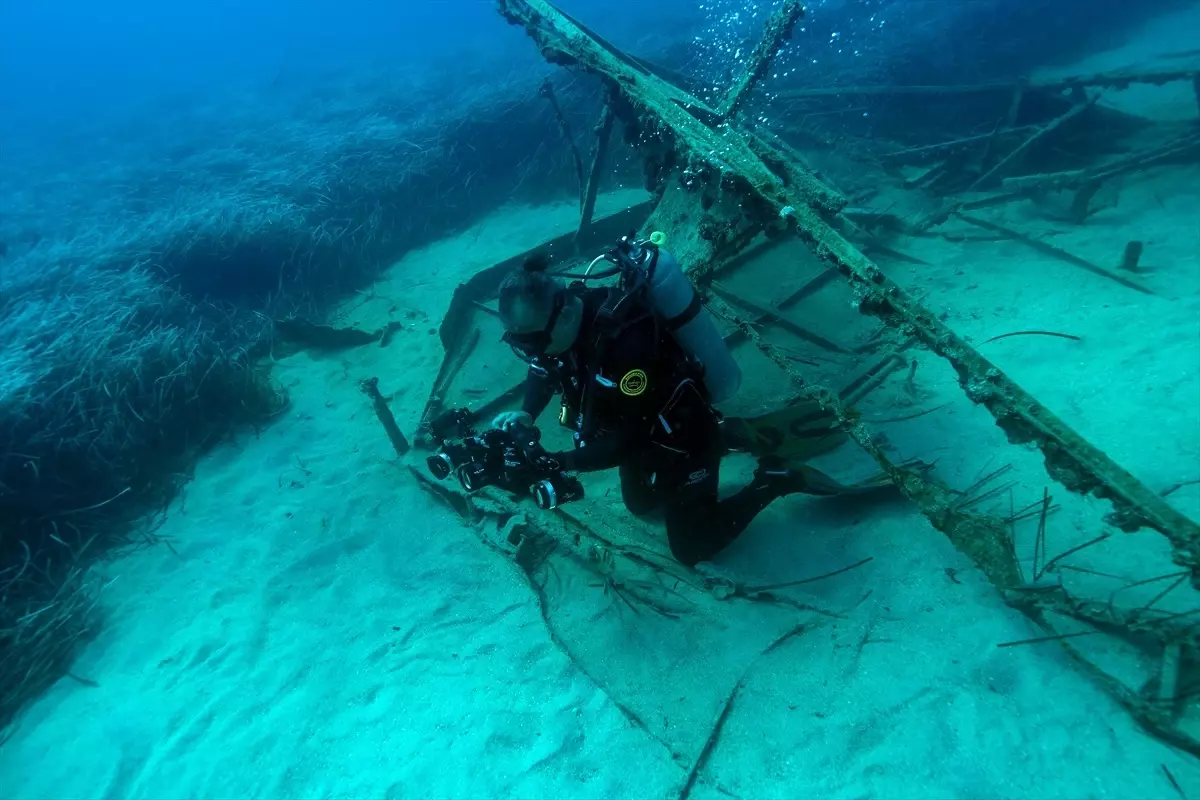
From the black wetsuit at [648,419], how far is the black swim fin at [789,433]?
0.47 metres

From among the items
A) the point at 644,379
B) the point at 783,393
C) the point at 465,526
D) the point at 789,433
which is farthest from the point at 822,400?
the point at 465,526

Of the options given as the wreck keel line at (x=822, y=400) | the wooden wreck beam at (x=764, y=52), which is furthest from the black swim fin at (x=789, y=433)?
the wooden wreck beam at (x=764, y=52)

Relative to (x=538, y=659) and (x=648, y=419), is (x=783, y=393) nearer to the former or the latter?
(x=648, y=419)

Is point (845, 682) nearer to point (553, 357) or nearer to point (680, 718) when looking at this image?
point (680, 718)

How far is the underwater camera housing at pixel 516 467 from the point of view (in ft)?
10.8

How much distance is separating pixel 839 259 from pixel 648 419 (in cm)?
160

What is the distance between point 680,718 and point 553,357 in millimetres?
2267

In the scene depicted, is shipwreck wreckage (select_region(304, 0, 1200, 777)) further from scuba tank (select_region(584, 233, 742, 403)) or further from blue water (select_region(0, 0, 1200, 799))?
scuba tank (select_region(584, 233, 742, 403))

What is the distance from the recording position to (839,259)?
11.9ft

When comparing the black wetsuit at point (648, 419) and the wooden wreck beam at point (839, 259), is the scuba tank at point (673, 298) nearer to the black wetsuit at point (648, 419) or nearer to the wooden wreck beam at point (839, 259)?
the black wetsuit at point (648, 419)

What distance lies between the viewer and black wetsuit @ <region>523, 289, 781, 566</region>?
127 inches

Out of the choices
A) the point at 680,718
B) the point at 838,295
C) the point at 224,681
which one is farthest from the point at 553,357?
the point at 838,295

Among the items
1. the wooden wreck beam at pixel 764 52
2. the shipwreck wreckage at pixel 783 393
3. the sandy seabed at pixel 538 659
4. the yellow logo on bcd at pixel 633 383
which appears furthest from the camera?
the wooden wreck beam at pixel 764 52

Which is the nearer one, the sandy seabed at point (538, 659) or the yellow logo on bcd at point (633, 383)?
the sandy seabed at point (538, 659)
